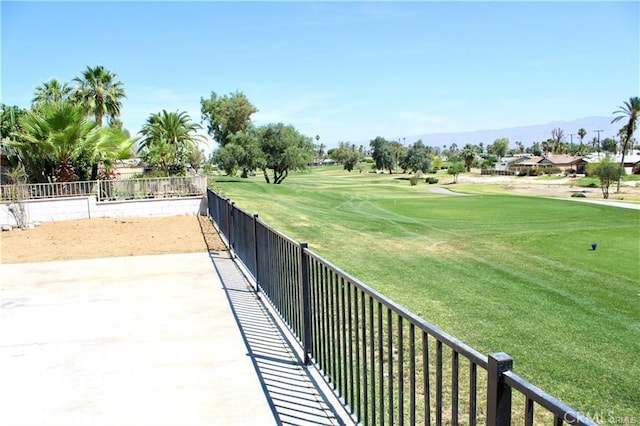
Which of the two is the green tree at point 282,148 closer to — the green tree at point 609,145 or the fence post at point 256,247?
the fence post at point 256,247

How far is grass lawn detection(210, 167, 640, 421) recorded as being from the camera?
5.77 meters

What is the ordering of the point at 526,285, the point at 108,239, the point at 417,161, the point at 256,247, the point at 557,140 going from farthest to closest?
the point at 557,140 → the point at 417,161 → the point at 108,239 → the point at 526,285 → the point at 256,247

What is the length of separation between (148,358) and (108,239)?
32.0 ft

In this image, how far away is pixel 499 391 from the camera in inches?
75.9

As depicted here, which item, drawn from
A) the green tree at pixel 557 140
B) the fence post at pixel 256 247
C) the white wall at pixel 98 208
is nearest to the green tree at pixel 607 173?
the white wall at pixel 98 208

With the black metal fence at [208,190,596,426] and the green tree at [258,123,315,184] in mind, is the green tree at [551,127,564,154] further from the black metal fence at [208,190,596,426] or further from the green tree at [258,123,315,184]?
the black metal fence at [208,190,596,426]

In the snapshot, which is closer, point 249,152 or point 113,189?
point 113,189

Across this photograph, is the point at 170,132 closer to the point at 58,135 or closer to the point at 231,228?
the point at 58,135

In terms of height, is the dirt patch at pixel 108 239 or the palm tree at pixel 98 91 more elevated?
the palm tree at pixel 98 91

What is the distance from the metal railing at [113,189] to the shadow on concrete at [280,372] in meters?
13.6

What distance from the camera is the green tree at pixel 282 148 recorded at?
47.7 metres

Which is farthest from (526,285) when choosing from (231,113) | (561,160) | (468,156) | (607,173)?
(561,160)

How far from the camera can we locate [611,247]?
1708 centimetres

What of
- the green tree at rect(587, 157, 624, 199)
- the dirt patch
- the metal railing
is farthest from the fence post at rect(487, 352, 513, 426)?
the green tree at rect(587, 157, 624, 199)
